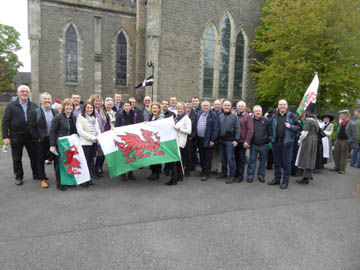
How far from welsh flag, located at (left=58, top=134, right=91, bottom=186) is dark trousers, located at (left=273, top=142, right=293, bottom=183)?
486 cm

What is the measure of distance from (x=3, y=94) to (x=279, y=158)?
2047 inches

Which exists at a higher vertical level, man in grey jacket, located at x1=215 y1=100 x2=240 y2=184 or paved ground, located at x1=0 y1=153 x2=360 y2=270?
man in grey jacket, located at x1=215 y1=100 x2=240 y2=184

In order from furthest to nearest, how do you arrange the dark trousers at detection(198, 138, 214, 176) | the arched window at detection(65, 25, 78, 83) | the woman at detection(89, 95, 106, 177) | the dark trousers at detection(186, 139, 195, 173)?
the arched window at detection(65, 25, 78, 83) → the dark trousers at detection(186, 139, 195, 173) → the dark trousers at detection(198, 138, 214, 176) → the woman at detection(89, 95, 106, 177)

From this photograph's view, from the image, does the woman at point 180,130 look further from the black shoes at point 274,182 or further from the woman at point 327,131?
the woman at point 327,131

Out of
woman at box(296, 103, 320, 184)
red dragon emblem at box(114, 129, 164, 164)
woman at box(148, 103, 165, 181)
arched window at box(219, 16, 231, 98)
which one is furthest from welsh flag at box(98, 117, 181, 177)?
arched window at box(219, 16, 231, 98)

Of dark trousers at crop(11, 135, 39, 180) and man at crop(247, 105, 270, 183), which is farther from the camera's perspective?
man at crop(247, 105, 270, 183)

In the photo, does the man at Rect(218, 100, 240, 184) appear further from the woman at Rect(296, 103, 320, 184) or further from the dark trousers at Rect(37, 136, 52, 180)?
the dark trousers at Rect(37, 136, 52, 180)

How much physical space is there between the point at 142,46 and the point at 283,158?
17622mm

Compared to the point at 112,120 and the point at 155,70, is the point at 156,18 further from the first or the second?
the point at 112,120

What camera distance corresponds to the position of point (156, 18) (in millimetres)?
18047

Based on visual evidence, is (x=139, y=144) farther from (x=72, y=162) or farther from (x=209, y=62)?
(x=209, y=62)

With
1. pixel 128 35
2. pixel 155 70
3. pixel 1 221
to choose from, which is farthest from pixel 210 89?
pixel 1 221

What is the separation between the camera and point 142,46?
20.5 metres

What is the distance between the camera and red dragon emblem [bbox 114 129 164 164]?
5797mm
